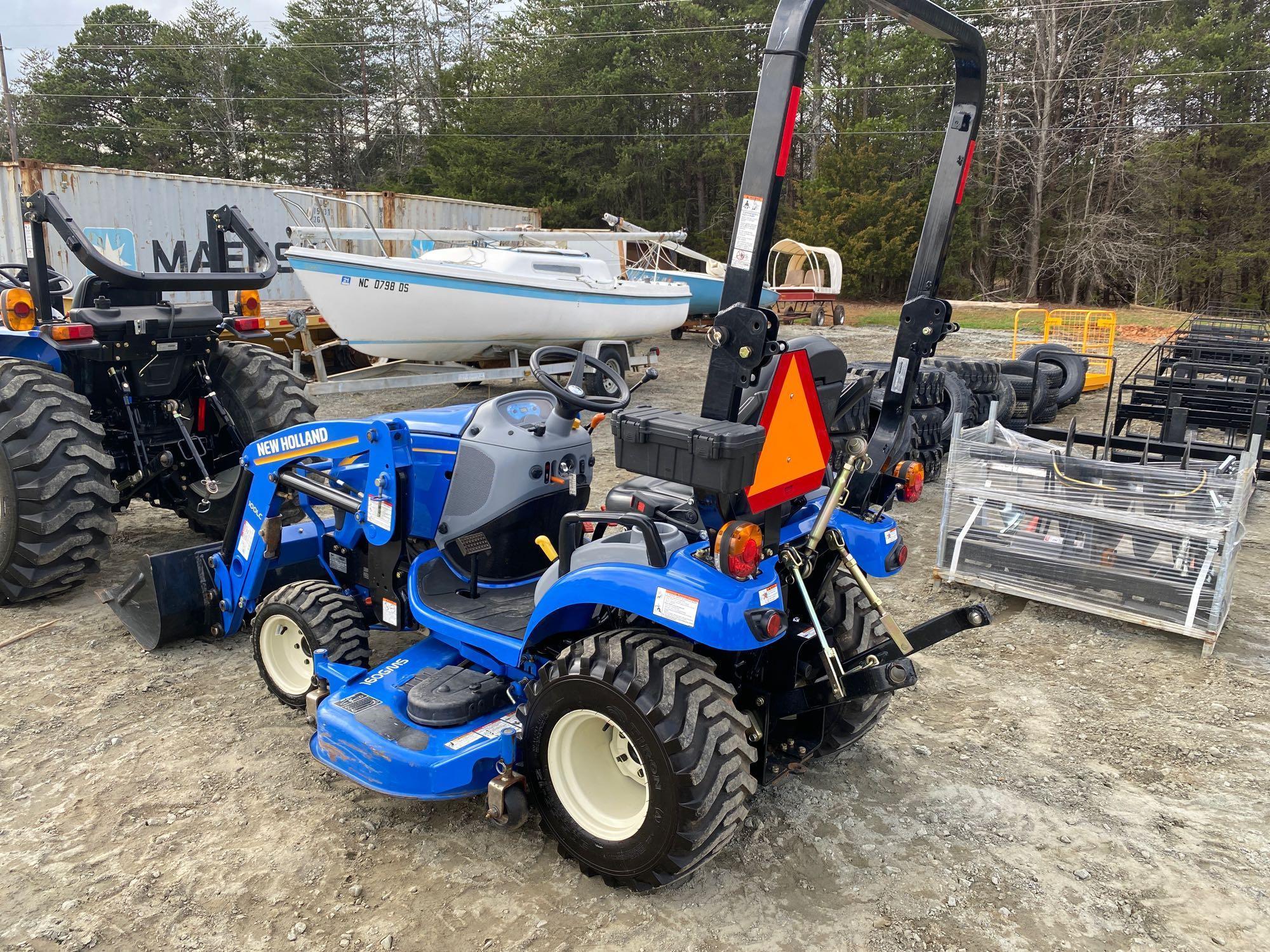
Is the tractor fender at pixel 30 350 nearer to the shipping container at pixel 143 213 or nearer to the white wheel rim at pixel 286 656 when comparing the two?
the white wheel rim at pixel 286 656

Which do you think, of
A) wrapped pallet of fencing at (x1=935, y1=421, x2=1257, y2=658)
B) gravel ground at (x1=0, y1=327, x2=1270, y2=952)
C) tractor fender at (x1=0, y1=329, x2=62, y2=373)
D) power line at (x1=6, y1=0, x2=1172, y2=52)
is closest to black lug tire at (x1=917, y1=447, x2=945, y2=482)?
wrapped pallet of fencing at (x1=935, y1=421, x2=1257, y2=658)

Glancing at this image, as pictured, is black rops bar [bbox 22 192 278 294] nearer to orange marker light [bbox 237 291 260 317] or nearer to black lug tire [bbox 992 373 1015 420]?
orange marker light [bbox 237 291 260 317]

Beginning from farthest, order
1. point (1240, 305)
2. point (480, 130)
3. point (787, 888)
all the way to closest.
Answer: point (480, 130)
point (1240, 305)
point (787, 888)

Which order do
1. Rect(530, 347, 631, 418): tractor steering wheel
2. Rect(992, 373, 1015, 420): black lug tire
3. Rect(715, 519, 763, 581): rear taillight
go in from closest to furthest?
Rect(715, 519, 763, 581): rear taillight, Rect(530, 347, 631, 418): tractor steering wheel, Rect(992, 373, 1015, 420): black lug tire

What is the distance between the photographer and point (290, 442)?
360cm

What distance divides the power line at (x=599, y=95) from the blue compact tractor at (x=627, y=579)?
21.4 metres

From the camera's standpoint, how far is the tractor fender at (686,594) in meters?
2.25

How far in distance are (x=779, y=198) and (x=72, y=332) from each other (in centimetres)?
394

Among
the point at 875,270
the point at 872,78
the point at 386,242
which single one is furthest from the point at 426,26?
the point at 386,242

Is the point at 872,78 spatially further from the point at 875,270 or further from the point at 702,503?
the point at 702,503

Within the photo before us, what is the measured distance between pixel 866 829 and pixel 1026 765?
32.2 inches

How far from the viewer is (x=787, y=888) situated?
8.54ft

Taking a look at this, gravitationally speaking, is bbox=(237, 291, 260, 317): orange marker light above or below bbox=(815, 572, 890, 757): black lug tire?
above

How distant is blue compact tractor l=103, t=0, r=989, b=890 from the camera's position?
228 centimetres
